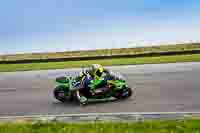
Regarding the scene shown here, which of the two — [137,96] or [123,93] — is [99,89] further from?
[137,96]

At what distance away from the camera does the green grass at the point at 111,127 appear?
365 inches

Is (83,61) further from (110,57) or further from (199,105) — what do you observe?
(199,105)

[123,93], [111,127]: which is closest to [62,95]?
[123,93]

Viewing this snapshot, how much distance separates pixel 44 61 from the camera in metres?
35.3

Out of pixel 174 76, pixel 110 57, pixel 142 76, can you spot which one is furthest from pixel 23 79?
pixel 110 57

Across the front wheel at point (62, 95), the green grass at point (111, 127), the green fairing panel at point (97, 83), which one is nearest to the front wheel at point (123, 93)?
the green fairing panel at point (97, 83)

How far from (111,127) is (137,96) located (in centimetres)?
562

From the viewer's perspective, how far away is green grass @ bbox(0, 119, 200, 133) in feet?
30.4

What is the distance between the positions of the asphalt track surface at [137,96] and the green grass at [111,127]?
9.01 feet

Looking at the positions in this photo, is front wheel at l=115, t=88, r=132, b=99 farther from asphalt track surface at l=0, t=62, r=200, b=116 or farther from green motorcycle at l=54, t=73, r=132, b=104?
asphalt track surface at l=0, t=62, r=200, b=116

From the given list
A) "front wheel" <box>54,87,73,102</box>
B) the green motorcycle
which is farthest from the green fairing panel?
"front wheel" <box>54,87,73,102</box>

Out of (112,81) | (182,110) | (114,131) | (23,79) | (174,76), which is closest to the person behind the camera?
(114,131)

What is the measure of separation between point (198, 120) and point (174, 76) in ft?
31.4

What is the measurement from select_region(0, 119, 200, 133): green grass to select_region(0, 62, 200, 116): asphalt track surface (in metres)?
2.75
